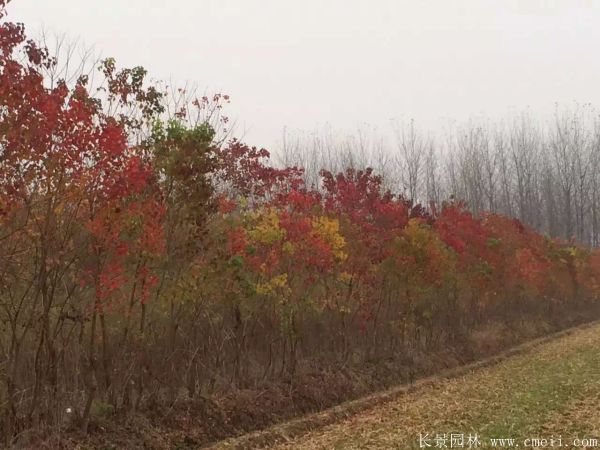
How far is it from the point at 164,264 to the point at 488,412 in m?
4.90

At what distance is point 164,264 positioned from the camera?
8023 mm

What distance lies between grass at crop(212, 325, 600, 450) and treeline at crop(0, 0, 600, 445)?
2.07 m

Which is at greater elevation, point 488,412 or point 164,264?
point 164,264

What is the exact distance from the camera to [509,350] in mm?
16125

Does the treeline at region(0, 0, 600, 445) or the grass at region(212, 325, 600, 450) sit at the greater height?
the treeline at region(0, 0, 600, 445)

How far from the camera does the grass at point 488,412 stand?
6.74 m

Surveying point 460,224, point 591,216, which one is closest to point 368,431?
point 460,224

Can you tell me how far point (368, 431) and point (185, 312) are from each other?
10.6 ft

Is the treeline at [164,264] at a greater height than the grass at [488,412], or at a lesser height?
greater

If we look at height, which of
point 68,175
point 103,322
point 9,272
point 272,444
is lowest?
point 272,444

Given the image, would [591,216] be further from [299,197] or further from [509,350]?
[299,197]

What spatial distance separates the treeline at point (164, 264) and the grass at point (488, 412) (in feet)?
6.79

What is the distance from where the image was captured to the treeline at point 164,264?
6.09 m

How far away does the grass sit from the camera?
674 centimetres
